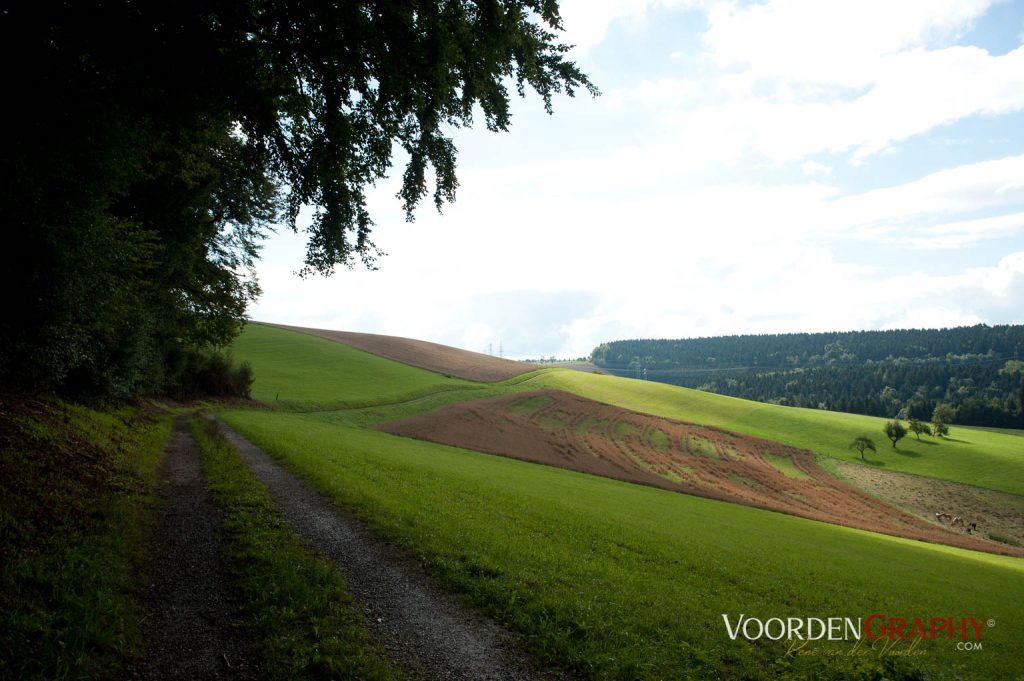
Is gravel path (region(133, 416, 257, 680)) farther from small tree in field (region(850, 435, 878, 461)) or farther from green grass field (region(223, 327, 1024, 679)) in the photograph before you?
small tree in field (region(850, 435, 878, 461))

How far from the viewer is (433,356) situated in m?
93.4

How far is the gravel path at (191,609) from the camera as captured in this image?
6.19 m

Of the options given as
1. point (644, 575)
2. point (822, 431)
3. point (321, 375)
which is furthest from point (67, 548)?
point (822, 431)

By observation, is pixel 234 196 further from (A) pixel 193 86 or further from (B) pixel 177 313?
(A) pixel 193 86

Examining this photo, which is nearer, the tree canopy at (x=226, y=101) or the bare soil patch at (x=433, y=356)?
the tree canopy at (x=226, y=101)

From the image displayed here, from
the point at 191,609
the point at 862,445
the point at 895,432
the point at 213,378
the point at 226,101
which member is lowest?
the point at 862,445

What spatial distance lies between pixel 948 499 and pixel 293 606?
63167 mm

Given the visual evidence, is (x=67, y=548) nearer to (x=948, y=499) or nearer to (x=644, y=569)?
(x=644, y=569)

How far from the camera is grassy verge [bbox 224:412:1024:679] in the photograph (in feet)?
26.4

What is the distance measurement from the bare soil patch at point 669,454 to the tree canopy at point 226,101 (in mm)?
29178

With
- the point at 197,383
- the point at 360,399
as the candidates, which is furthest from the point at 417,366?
the point at 197,383

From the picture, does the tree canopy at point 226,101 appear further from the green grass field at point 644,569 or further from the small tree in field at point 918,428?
the small tree in field at point 918,428

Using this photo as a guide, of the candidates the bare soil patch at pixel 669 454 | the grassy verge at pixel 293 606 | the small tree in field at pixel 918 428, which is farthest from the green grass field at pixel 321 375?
the small tree in field at pixel 918 428

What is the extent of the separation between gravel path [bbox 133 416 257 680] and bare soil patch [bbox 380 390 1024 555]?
97.7 ft
